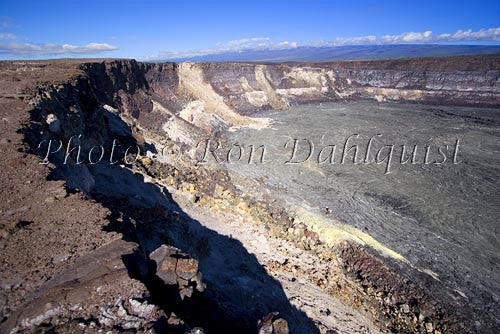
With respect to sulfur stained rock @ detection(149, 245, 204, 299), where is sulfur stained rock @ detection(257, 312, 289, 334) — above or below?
below

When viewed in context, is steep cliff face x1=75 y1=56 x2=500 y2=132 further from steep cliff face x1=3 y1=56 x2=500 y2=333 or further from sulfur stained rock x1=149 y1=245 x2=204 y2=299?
sulfur stained rock x1=149 y1=245 x2=204 y2=299

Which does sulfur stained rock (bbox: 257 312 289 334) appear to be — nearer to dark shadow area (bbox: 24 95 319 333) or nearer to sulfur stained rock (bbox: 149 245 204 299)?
dark shadow area (bbox: 24 95 319 333)

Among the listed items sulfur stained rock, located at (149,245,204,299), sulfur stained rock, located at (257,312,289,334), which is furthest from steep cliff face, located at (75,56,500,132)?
sulfur stained rock, located at (257,312,289,334)

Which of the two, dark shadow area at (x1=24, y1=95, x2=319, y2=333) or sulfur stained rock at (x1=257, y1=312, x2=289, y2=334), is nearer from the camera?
sulfur stained rock at (x1=257, y1=312, x2=289, y2=334)

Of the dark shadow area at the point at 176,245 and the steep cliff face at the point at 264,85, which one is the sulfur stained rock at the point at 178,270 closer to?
the dark shadow area at the point at 176,245

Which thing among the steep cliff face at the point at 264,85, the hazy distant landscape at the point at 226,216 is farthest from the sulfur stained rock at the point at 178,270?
the steep cliff face at the point at 264,85

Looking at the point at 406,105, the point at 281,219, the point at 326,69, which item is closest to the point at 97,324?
the point at 281,219

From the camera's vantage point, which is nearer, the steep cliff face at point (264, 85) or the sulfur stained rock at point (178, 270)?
the sulfur stained rock at point (178, 270)

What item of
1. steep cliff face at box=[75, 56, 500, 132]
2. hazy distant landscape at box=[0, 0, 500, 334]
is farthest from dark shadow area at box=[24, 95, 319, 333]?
steep cliff face at box=[75, 56, 500, 132]

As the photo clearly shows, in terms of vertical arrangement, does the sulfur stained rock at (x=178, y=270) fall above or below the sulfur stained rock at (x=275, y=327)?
above

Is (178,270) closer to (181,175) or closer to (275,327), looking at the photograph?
(275,327)

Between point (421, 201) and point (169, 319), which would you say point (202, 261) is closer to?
point (169, 319)
